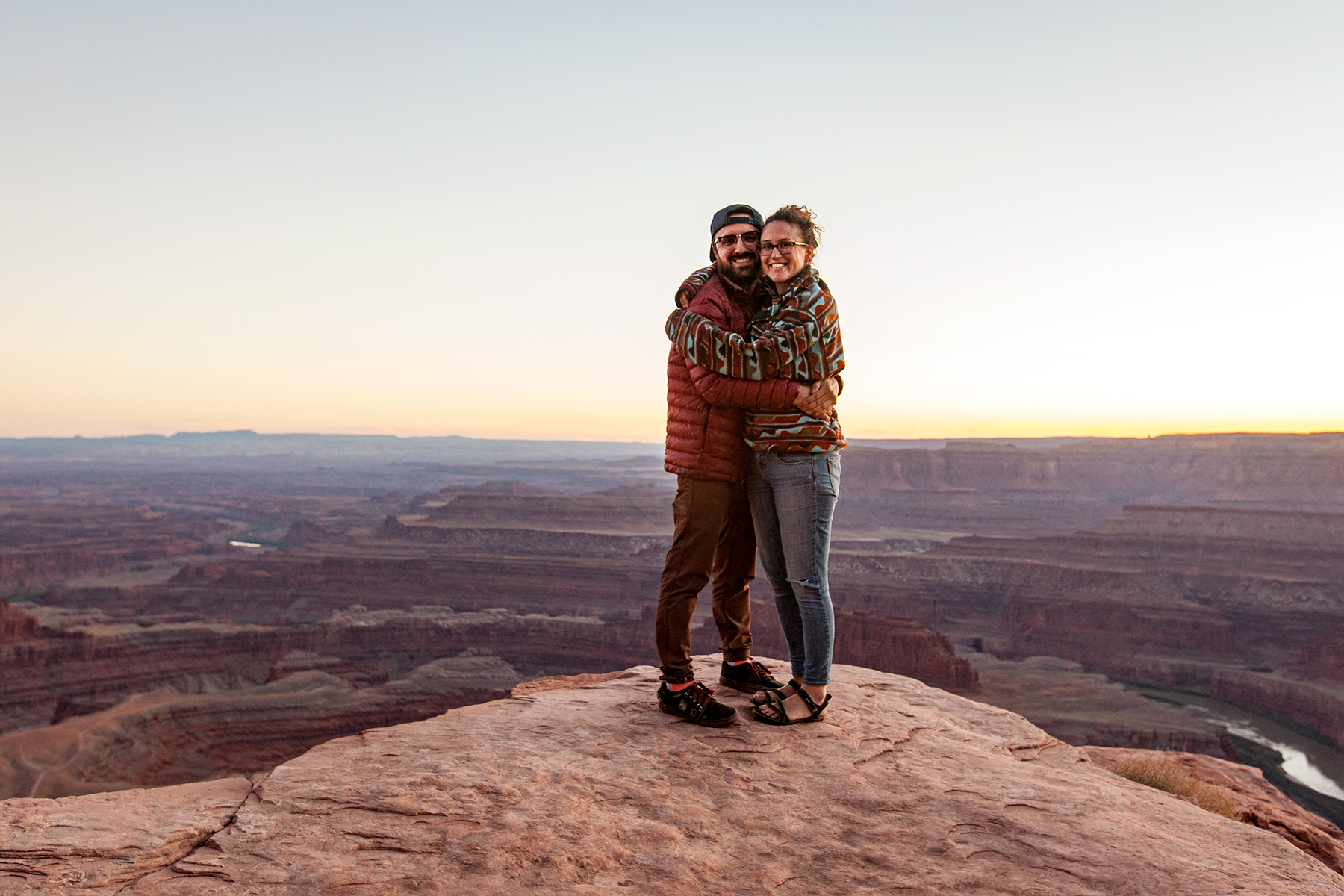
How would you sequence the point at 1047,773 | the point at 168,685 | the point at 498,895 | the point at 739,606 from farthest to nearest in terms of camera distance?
the point at 168,685 < the point at 739,606 < the point at 1047,773 < the point at 498,895

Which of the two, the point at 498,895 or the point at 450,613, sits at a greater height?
the point at 498,895

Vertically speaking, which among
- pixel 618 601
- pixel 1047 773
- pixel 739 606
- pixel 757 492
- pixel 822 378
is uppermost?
pixel 822 378

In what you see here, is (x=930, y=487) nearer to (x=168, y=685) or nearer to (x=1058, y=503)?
(x=1058, y=503)

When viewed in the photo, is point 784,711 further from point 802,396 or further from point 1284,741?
point 1284,741

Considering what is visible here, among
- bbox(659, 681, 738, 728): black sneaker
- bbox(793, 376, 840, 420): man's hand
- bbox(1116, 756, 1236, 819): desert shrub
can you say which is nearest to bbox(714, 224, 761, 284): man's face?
bbox(793, 376, 840, 420): man's hand

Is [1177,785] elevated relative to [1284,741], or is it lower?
elevated

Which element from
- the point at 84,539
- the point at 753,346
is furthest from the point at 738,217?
the point at 84,539

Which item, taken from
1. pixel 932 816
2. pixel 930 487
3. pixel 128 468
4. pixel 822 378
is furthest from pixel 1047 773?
pixel 128 468

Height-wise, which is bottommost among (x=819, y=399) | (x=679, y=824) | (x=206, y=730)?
(x=206, y=730)

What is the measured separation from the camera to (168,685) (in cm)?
3438

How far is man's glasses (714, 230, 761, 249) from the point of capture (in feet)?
11.2

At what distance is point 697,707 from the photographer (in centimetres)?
349

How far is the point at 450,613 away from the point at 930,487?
212 feet

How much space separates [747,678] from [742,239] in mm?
2223
